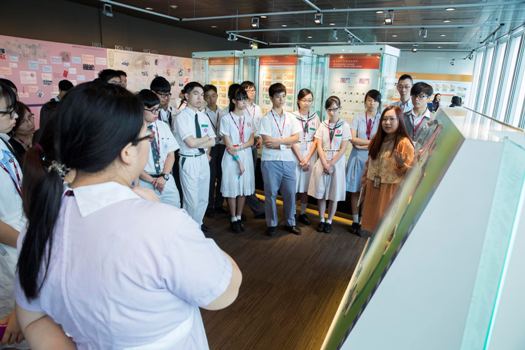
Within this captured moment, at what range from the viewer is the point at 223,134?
3818 mm

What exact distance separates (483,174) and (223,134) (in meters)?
3.38

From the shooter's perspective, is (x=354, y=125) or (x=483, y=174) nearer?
(x=483, y=174)

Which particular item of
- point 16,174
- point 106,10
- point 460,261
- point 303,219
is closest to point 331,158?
point 303,219

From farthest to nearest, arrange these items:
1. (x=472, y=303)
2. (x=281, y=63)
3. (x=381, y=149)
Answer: (x=281, y=63) < (x=381, y=149) < (x=472, y=303)

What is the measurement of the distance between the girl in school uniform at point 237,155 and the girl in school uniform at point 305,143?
1.98 ft

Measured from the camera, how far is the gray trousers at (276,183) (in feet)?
12.3

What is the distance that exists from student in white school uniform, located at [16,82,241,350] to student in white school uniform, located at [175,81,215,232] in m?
2.63

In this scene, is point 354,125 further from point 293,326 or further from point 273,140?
point 293,326

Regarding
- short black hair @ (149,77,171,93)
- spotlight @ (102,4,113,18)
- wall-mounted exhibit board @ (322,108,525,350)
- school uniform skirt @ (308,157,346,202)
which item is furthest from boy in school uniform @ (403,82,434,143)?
spotlight @ (102,4,113,18)

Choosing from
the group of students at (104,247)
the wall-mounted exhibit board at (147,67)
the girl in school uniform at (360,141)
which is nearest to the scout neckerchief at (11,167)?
the group of students at (104,247)

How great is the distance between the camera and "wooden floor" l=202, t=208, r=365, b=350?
2305 millimetres

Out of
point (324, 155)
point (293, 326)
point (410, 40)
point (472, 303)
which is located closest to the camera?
point (472, 303)

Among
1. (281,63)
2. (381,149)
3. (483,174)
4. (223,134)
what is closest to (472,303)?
(483,174)

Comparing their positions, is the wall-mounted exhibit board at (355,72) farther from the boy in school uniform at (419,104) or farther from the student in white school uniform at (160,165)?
the student in white school uniform at (160,165)
